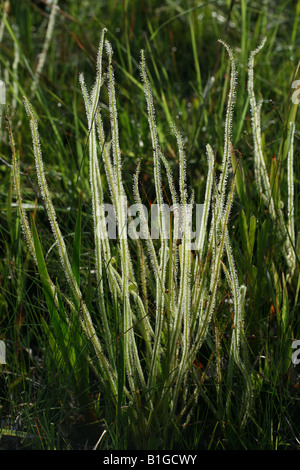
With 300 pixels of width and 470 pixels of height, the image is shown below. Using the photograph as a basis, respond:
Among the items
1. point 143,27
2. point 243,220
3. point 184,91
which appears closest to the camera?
point 243,220

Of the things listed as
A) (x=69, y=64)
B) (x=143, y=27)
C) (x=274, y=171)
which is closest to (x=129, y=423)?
(x=274, y=171)

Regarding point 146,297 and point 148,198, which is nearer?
point 146,297

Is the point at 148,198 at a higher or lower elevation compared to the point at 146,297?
higher

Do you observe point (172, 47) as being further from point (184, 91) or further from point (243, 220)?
point (243, 220)

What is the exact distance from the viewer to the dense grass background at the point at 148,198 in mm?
873

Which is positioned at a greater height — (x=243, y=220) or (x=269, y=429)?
(x=243, y=220)

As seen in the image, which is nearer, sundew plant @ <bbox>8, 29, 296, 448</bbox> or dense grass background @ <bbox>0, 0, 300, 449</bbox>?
sundew plant @ <bbox>8, 29, 296, 448</bbox>

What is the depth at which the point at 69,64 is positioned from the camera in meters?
1.90

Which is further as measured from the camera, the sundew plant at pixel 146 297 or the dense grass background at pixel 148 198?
the dense grass background at pixel 148 198

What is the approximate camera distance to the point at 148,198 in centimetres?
120

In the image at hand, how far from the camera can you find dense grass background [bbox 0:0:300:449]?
2.86ft

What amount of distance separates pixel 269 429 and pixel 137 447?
0.21 meters
